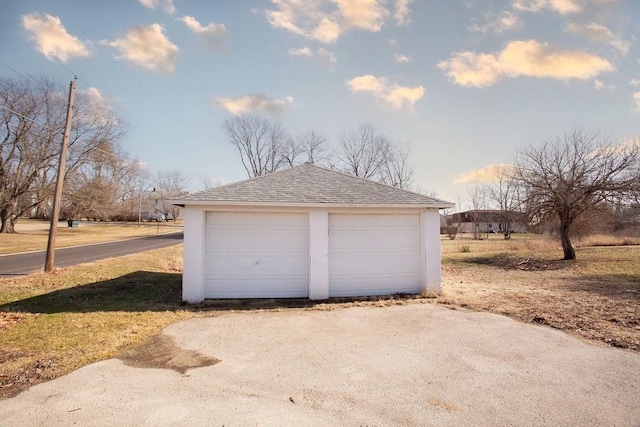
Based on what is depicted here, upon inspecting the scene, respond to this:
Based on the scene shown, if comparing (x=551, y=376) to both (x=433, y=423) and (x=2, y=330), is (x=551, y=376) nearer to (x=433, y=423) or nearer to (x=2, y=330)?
(x=433, y=423)

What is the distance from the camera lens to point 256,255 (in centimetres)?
863

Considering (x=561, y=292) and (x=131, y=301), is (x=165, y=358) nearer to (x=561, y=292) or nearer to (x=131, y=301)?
(x=131, y=301)

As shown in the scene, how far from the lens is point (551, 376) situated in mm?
4137

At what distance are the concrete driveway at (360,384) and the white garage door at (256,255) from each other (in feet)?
8.40

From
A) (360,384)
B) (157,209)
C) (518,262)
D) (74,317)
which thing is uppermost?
(157,209)

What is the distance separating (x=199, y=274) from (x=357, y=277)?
4.17 m

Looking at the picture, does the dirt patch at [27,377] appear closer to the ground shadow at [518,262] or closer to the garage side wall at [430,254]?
the garage side wall at [430,254]

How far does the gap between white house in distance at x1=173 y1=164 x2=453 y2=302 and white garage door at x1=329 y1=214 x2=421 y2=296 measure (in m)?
0.03

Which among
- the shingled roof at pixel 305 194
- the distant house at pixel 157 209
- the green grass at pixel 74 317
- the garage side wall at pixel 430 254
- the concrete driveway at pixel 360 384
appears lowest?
the concrete driveway at pixel 360 384

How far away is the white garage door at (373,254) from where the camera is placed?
8906mm

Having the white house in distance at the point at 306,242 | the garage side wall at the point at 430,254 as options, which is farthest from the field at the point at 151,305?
the white house in distance at the point at 306,242

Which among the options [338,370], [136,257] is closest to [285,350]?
[338,370]

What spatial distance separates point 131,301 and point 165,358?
4356 millimetres

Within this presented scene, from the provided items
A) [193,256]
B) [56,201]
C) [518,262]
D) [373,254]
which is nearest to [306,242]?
[373,254]
